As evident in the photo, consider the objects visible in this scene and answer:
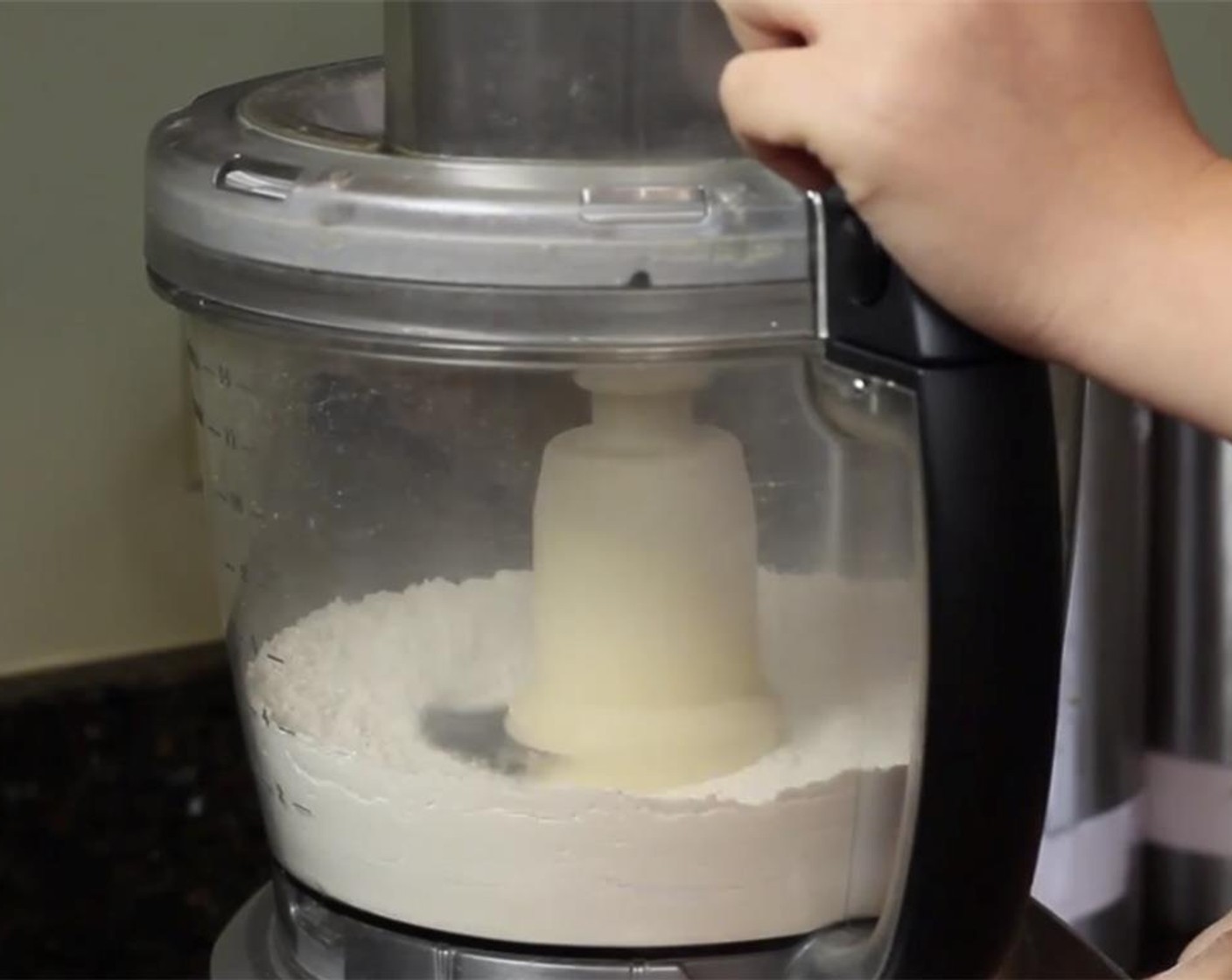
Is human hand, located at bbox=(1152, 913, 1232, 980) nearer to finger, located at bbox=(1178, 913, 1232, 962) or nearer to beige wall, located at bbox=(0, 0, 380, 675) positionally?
finger, located at bbox=(1178, 913, 1232, 962)

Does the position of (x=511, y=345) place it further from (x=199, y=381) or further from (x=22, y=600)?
(x=22, y=600)

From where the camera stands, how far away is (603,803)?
18.2 inches

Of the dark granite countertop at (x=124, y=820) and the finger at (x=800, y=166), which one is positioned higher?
the finger at (x=800, y=166)

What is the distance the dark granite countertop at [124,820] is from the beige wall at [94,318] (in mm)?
26

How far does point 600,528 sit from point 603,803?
7 centimetres

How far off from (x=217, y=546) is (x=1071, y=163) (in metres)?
0.27

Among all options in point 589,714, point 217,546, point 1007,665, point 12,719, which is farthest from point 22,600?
point 1007,665

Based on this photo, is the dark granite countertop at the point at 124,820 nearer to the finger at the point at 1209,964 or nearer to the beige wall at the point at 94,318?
the beige wall at the point at 94,318

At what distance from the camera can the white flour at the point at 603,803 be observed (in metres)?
0.47

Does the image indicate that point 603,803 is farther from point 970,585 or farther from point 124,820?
point 124,820

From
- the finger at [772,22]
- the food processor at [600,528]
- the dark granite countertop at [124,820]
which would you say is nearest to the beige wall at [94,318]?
the dark granite countertop at [124,820]

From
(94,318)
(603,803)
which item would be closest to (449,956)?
(603,803)

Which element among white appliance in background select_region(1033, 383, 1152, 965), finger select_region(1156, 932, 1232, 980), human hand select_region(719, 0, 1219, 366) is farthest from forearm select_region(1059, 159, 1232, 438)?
white appliance in background select_region(1033, 383, 1152, 965)

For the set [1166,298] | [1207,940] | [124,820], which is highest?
[1166,298]
